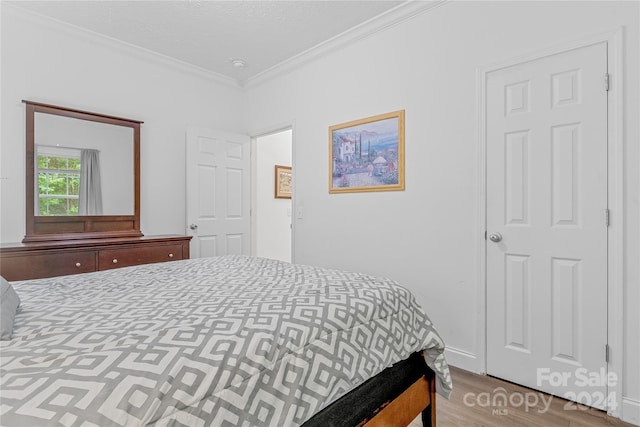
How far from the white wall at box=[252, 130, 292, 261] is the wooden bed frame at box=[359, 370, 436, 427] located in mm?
3325

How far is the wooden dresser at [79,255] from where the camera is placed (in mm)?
2400

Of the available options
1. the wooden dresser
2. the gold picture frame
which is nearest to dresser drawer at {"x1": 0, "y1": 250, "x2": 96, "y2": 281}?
the wooden dresser

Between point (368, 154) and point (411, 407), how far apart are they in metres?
2.07

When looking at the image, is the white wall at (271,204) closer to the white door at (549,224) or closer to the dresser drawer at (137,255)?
the dresser drawer at (137,255)

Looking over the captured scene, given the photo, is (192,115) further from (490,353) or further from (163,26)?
(490,353)

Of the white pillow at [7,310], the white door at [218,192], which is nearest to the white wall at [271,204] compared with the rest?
the white door at [218,192]

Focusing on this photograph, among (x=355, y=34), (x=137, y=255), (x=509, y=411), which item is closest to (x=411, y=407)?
(x=509, y=411)

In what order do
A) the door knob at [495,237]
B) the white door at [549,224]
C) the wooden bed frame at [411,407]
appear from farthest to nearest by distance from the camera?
the door knob at [495,237] < the white door at [549,224] < the wooden bed frame at [411,407]

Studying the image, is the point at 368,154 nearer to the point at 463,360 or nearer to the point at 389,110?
the point at 389,110

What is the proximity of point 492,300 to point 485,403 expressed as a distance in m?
0.64

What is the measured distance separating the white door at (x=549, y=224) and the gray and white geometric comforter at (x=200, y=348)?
3.06 feet

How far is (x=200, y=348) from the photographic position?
0.86 m

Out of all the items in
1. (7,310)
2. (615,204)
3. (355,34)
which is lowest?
(7,310)

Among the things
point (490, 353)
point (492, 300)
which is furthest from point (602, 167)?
point (490, 353)
